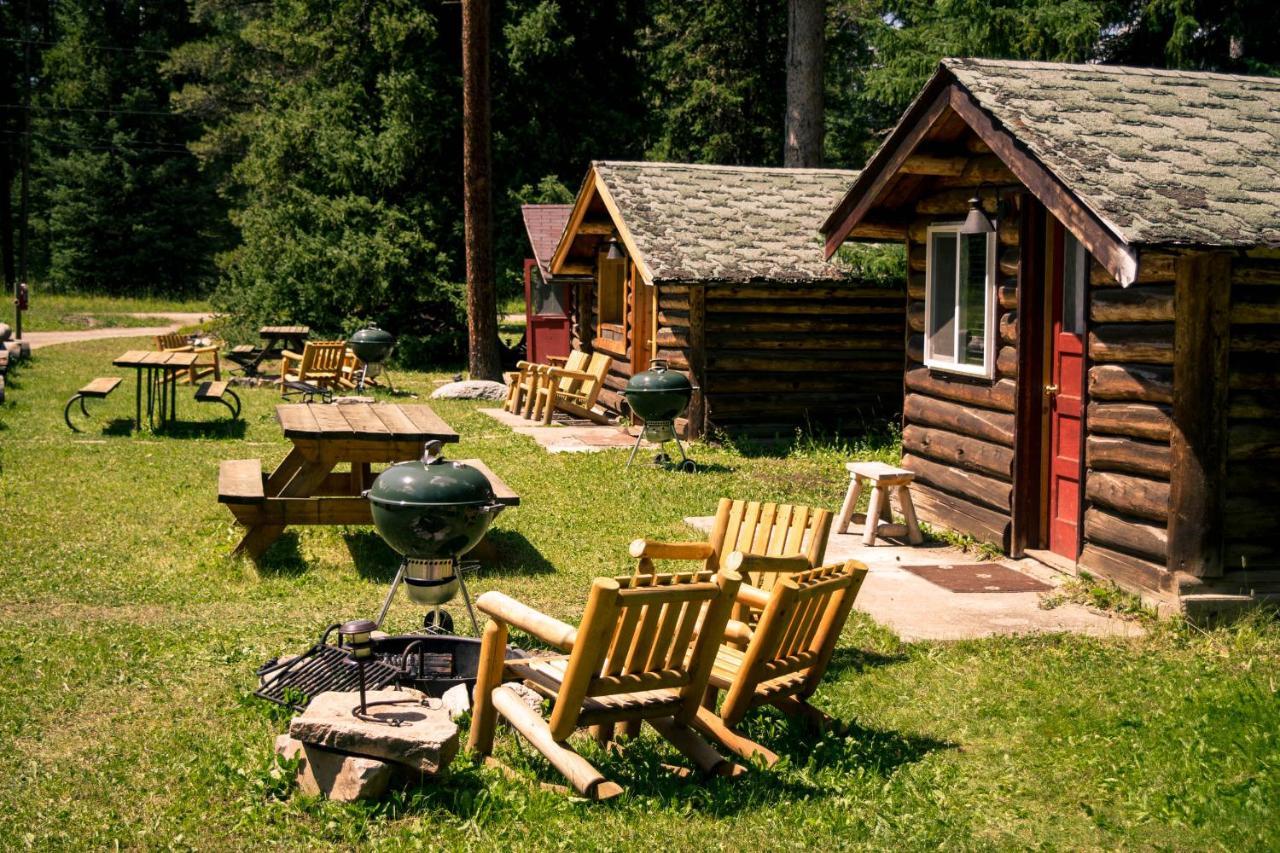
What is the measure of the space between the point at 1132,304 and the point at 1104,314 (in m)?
0.32

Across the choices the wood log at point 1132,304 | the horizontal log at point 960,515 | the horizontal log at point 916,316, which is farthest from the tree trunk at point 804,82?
the wood log at point 1132,304

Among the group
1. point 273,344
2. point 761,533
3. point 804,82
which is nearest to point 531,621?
point 761,533

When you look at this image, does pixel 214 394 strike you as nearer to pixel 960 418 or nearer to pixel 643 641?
pixel 960 418

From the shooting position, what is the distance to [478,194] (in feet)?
76.3

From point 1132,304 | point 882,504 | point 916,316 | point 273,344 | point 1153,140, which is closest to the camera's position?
point 1132,304

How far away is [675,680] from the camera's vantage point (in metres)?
5.41

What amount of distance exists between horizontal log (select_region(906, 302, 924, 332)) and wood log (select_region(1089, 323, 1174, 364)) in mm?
2837

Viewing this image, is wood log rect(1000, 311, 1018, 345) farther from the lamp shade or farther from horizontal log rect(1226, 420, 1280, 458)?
horizontal log rect(1226, 420, 1280, 458)

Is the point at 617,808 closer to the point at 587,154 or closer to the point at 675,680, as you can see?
the point at 675,680

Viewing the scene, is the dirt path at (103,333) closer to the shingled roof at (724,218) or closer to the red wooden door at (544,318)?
the red wooden door at (544,318)

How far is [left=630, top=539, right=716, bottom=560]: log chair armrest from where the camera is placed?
6.59 metres

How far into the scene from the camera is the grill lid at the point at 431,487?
641 cm

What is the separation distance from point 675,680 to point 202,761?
2.10 metres

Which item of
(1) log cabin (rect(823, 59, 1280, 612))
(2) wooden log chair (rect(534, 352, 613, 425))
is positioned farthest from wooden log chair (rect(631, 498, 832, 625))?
(2) wooden log chair (rect(534, 352, 613, 425))
